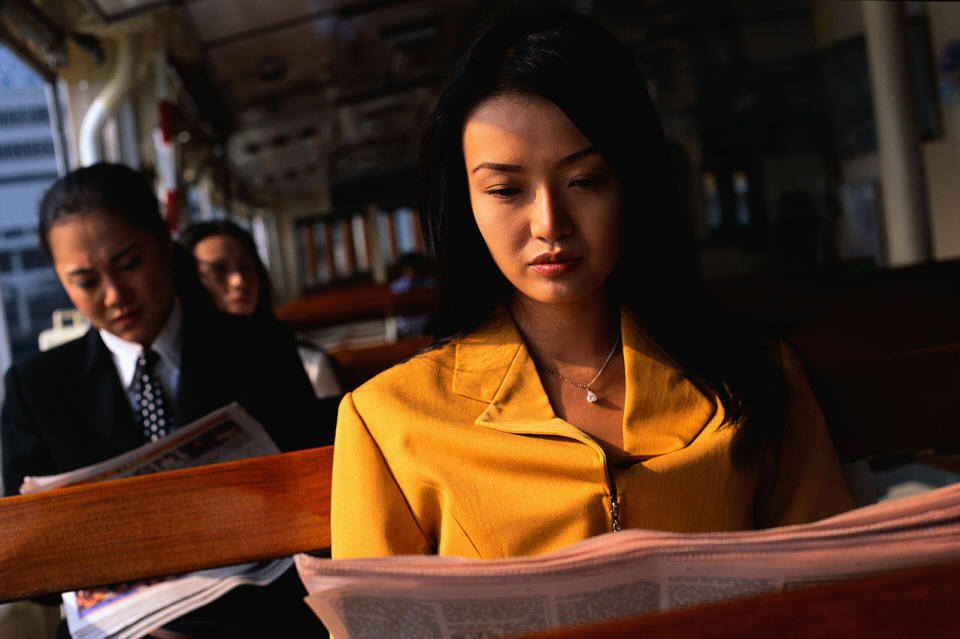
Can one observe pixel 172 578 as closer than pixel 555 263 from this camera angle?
No

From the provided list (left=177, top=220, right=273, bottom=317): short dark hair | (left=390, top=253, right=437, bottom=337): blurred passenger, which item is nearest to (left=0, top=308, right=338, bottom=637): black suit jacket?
(left=177, top=220, right=273, bottom=317): short dark hair

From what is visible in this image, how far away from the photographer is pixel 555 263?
3.05ft

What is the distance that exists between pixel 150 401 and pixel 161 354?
97 millimetres

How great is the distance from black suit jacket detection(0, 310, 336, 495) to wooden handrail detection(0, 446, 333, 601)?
0.44 metres

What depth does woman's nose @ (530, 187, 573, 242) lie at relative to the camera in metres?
0.91

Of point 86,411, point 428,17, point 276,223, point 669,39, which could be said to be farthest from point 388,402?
point 276,223

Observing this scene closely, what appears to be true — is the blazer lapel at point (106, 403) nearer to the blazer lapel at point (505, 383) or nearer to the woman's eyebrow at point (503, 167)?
the blazer lapel at point (505, 383)

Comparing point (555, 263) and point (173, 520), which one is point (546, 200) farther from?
point (173, 520)

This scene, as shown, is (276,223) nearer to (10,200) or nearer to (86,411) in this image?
(10,200)

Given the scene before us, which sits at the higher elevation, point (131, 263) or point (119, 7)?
point (119, 7)

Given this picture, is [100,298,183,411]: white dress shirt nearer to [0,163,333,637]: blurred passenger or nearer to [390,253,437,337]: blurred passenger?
[0,163,333,637]: blurred passenger

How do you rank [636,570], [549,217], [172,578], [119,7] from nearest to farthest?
1. [636,570]
2. [549,217]
3. [172,578]
4. [119,7]

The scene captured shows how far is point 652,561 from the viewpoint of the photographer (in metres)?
0.57

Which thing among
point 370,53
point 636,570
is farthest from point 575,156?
point 370,53
